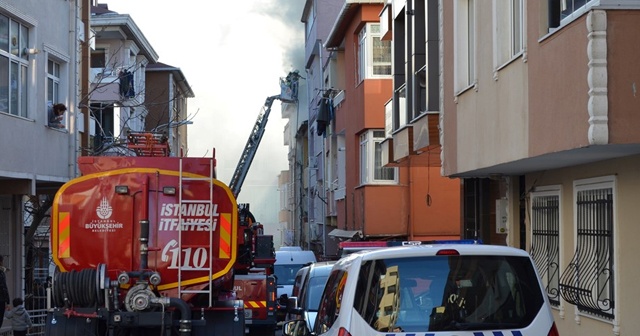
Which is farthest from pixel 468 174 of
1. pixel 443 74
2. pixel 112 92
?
pixel 112 92

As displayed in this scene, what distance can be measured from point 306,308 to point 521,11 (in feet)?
20.0

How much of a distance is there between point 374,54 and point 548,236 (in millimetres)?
15957

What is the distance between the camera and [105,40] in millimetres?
43312

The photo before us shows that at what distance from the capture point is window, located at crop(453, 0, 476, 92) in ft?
57.5

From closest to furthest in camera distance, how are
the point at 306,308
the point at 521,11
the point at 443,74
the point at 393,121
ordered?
the point at 521,11, the point at 306,308, the point at 443,74, the point at 393,121

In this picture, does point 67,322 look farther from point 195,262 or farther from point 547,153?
point 547,153

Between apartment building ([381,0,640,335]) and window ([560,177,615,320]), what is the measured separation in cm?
2

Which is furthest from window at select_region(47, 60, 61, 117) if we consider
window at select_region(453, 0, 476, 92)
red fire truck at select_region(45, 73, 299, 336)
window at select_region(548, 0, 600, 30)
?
window at select_region(548, 0, 600, 30)

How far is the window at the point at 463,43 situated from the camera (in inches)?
690

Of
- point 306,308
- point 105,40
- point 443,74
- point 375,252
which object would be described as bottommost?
point 306,308

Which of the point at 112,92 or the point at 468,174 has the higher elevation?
the point at 112,92

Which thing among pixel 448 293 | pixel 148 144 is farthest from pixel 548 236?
pixel 448 293

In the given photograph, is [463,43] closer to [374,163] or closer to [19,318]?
[19,318]

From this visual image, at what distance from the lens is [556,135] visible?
11664 mm
